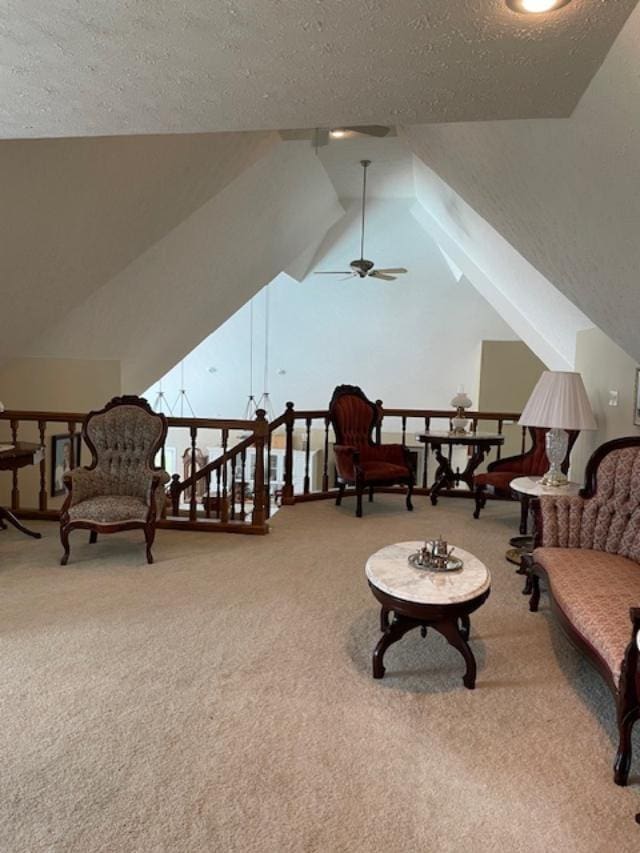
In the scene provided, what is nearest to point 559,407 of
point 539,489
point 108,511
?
point 539,489

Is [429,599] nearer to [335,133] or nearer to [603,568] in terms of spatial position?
[603,568]

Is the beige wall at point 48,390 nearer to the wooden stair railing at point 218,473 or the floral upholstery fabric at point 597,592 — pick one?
the wooden stair railing at point 218,473

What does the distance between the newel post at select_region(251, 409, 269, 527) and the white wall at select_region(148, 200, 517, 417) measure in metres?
6.22

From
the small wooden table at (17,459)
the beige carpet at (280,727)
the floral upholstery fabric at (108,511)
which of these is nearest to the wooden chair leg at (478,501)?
the beige carpet at (280,727)

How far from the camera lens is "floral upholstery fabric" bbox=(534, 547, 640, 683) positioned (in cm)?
210

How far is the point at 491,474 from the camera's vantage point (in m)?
5.07

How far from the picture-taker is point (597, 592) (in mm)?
2445

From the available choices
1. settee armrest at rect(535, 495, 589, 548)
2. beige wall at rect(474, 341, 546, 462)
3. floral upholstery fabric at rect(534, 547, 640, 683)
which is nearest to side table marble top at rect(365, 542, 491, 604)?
floral upholstery fabric at rect(534, 547, 640, 683)

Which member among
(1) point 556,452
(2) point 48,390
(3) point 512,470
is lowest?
(3) point 512,470

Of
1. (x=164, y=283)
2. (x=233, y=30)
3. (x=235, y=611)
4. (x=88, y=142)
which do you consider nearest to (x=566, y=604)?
(x=235, y=611)

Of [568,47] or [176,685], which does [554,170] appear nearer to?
[568,47]

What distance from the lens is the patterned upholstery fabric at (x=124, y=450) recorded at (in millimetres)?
4180

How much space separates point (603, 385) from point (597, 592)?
2867mm

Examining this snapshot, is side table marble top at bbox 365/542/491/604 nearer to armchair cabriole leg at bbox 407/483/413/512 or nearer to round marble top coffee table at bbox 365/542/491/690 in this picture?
round marble top coffee table at bbox 365/542/491/690
